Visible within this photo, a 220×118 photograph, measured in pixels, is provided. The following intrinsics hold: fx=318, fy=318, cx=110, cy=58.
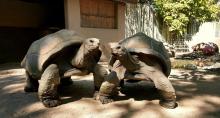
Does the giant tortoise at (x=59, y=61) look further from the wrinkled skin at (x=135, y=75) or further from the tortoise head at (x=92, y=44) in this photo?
the wrinkled skin at (x=135, y=75)

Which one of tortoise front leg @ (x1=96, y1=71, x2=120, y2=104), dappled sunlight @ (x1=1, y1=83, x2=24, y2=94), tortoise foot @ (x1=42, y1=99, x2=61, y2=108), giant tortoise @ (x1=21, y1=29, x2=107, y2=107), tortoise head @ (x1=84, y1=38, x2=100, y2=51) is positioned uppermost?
tortoise head @ (x1=84, y1=38, x2=100, y2=51)

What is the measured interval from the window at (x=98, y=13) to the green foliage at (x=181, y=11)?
8.28 meters

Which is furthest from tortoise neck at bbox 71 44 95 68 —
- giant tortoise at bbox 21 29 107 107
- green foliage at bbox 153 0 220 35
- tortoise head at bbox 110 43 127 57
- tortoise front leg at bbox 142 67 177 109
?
green foliage at bbox 153 0 220 35

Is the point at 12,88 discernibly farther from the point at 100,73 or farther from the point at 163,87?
the point at 163,87

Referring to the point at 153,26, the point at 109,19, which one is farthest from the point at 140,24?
the point at 109,19

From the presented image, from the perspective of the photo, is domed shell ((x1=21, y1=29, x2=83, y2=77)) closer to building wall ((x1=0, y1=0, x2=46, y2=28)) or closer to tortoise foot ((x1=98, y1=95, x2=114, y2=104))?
tortoise foot ((x1=98, y1=95, x2=114, y2=104))

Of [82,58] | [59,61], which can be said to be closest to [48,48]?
[59,61]

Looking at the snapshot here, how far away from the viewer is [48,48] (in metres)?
3.74

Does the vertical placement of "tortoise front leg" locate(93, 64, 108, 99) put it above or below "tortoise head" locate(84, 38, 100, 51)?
below

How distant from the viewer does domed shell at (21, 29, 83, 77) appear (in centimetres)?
368

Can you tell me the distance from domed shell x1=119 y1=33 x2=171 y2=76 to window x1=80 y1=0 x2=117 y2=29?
635 cm

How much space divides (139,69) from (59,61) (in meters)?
0.97

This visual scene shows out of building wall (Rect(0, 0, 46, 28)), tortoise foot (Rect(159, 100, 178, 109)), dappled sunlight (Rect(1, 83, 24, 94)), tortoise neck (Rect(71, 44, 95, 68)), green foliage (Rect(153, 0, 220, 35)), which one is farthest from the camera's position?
green foliage (Rect(153, 0, 220, 35))

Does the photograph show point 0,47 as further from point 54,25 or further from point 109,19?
point 109,19
